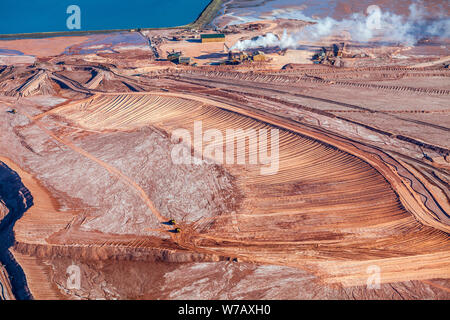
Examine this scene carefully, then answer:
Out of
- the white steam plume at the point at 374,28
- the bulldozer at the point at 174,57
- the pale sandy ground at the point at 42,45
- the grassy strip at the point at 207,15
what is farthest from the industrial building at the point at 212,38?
the pale sandy ground at the point at 42,45

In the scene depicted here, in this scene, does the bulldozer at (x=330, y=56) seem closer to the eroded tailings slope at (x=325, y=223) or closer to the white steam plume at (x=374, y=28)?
the white steam plume at (x=374, y=28)

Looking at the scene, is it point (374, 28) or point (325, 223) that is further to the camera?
point (374, 28)

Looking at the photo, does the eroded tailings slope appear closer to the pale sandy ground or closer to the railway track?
the railway track

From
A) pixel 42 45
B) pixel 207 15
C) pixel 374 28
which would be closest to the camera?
pixel 42 45

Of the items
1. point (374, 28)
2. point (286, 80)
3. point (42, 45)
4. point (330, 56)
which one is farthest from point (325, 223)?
point (42, 45)

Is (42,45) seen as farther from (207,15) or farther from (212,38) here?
(207,15)

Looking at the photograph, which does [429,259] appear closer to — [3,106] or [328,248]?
[328,248]
